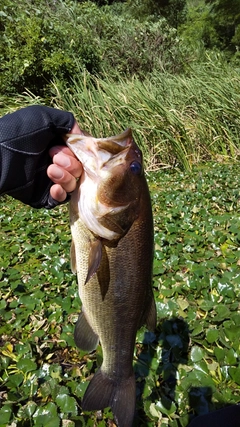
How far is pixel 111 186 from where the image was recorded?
169cm

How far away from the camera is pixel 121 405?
1.75 meters

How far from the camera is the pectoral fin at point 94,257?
5.13ft

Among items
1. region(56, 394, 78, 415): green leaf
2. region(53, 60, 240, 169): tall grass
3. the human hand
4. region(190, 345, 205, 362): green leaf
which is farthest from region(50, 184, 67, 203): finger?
region(53, 60, 240, 169): tall grass

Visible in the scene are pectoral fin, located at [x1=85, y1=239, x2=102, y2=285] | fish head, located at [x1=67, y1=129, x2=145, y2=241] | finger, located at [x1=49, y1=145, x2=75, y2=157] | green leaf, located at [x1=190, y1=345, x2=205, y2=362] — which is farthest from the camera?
green leaf, located at [x1=190, y1=345, x2=205, y2=362]

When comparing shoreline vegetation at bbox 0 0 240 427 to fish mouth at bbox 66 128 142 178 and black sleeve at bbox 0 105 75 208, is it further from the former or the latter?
fish mouth at bbox 66 128 142 178

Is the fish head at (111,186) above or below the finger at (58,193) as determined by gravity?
above

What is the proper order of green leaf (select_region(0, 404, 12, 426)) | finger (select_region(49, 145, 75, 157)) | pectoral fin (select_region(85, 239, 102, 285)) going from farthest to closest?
1. green leaf (select_region(0, 404, 12, 426))
2. finger (select_region(49, 145, 75, 157))
3. pectoral fin (select_region(85, 239, 102, 285))

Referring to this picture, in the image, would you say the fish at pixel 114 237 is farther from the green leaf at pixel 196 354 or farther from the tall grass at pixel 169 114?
the tall grass at pixel 169 114

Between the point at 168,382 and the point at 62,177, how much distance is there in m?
1.42

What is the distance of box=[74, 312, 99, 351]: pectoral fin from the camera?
1.88 m

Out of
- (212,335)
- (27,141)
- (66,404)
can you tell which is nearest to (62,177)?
(27,141)

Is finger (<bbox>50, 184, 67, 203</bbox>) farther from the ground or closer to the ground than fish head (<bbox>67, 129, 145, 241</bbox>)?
closer to the ground

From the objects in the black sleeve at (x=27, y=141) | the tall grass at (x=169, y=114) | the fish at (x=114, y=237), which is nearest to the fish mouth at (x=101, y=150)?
the fish at (x=114, y=237)

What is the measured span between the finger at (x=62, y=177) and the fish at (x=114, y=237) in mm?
41
